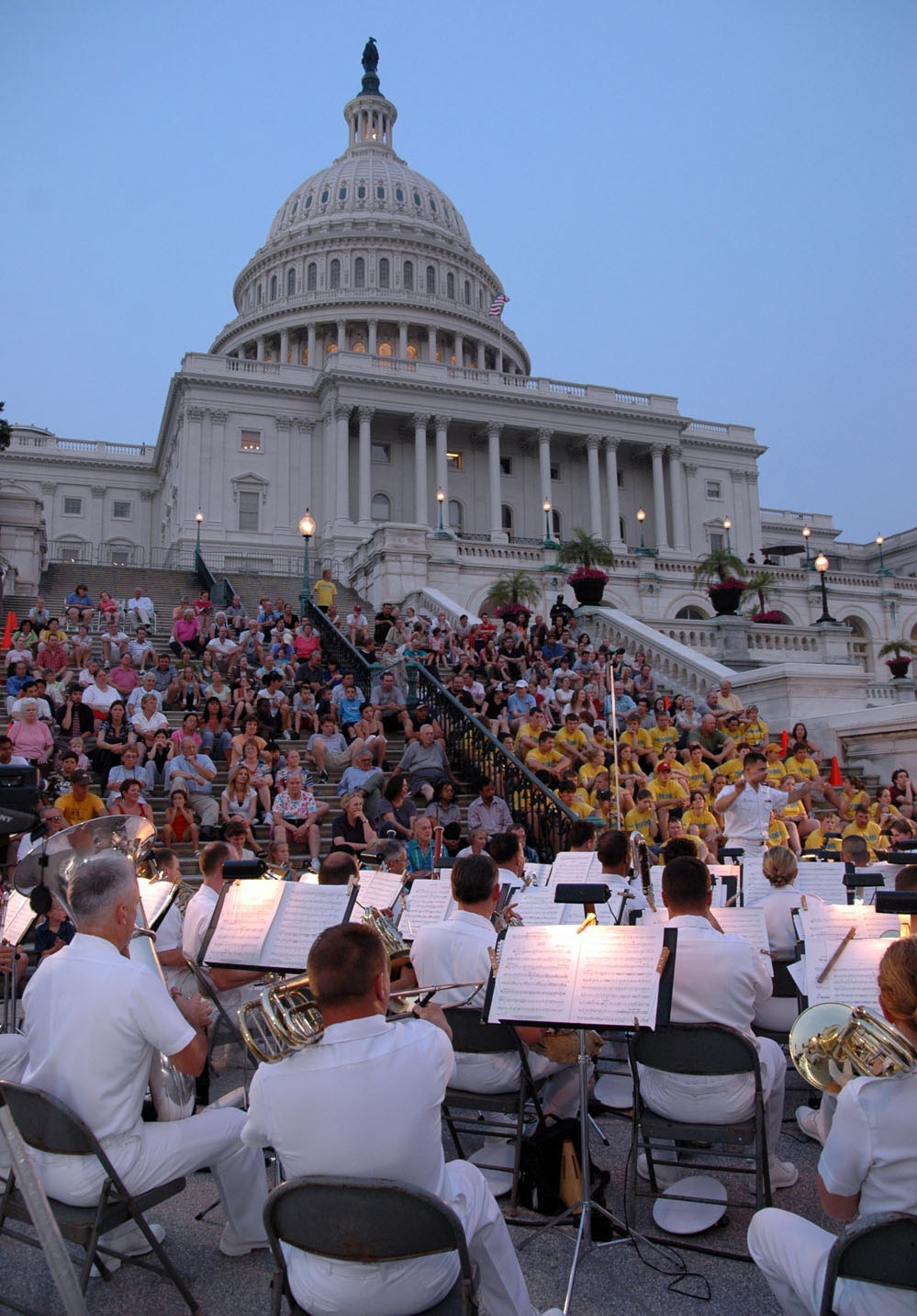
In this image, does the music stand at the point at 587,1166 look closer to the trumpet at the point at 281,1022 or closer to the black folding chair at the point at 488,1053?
the black folding chair at the point at 488,1053

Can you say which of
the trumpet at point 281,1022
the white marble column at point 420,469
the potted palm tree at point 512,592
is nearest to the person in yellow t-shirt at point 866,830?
the trumpet at point 281,1022

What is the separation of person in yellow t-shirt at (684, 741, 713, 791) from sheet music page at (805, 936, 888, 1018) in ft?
30.0

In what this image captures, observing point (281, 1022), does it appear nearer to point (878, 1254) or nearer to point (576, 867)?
point (878, 1254)

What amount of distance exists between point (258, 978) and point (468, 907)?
164 centimetres

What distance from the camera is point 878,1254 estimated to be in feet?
9.00

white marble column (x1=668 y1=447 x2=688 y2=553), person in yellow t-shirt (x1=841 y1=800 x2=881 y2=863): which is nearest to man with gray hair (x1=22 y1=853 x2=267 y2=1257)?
person in yellow t-shirt (x1=841 y1=800 x2=881 y2=863)

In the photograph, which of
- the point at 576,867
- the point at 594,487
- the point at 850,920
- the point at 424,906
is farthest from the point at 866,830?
the point at 594,487

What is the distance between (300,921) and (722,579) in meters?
25.7

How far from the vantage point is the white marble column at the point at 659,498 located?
60375 millimetres

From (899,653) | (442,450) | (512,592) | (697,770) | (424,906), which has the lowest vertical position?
(424,906)

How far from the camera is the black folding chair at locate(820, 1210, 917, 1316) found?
270 cm

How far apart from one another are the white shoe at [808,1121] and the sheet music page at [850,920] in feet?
3.15

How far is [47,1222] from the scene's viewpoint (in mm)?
3148

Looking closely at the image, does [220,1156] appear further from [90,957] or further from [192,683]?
[192,683]
